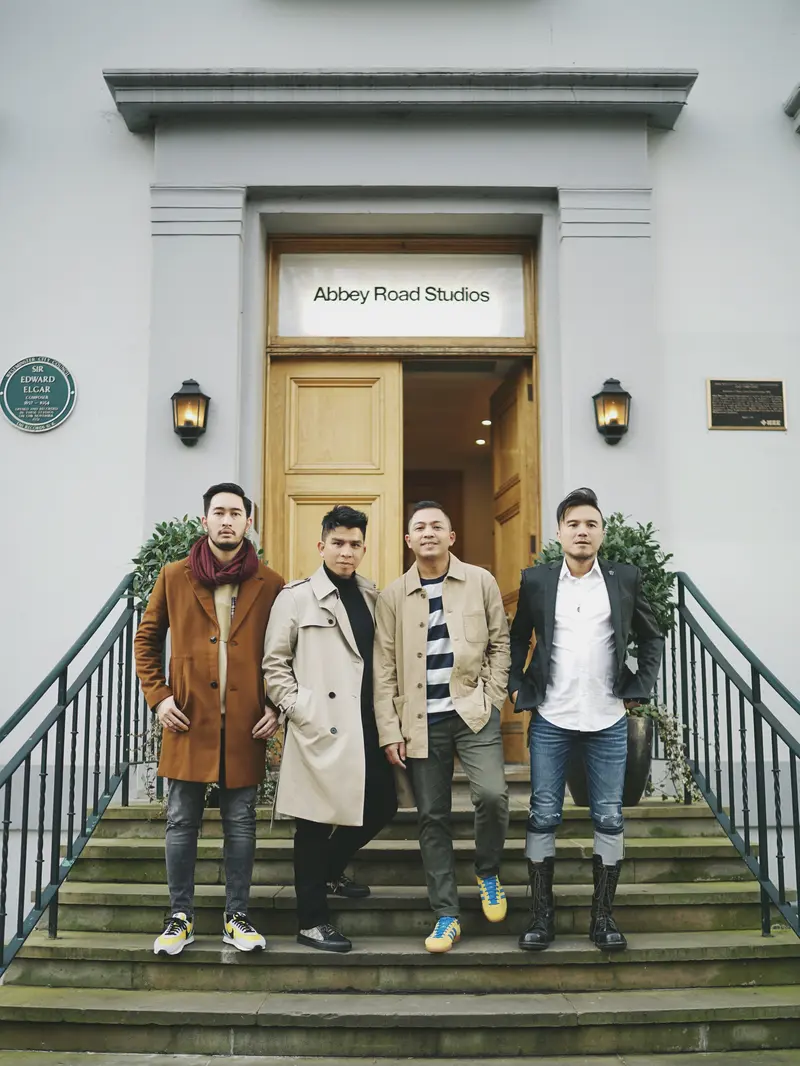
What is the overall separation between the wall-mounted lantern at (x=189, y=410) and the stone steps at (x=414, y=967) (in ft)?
9.90

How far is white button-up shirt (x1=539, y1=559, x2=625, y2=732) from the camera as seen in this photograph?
14.0 feet

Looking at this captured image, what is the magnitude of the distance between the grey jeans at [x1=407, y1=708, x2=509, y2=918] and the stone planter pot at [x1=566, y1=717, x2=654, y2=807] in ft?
3.13

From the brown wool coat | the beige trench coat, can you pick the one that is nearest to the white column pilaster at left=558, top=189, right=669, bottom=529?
the beige trench coat

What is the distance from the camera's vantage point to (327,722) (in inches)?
165

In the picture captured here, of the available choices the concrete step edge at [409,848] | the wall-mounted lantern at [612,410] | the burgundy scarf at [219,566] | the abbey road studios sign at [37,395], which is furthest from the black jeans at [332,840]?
the abbey road studios sign at [37,395]

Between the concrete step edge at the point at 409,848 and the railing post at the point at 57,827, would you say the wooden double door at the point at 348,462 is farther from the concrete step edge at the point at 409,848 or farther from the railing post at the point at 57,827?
the railing post at the point at 57,827

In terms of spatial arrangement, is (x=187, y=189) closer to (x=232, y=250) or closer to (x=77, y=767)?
(x=232, y=250)

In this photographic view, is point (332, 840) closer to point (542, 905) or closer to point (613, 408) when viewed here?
point (542, 905)

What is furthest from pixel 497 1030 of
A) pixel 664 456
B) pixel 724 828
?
pixel 664 456

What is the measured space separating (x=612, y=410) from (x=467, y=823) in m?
2.65

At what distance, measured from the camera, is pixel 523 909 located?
14.6ft

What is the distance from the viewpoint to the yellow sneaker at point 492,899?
4254 mm

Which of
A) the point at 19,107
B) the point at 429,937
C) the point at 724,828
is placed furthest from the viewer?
the point at 19,107

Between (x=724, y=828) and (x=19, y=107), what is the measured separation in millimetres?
6095
